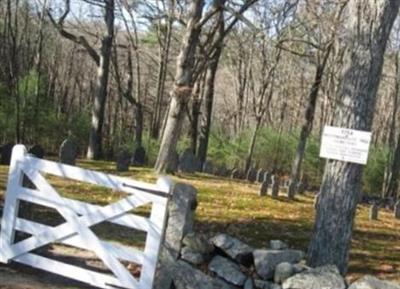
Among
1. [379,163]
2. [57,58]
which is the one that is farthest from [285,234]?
[57,58]

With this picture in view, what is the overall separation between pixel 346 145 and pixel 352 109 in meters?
0.43

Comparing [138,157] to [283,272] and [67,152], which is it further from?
[283,272]

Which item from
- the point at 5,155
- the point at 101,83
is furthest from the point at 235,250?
the point at 101,83

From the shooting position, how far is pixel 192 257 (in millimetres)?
6527

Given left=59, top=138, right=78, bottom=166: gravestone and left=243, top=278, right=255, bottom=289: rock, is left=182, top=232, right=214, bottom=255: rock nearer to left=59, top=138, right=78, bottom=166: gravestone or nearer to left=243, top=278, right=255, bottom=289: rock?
left=243, top=278, right=255, bottom=289: rock

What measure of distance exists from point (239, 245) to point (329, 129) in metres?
1.71

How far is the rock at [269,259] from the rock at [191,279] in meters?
0.38

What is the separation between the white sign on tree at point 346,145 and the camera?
6922 millimetres

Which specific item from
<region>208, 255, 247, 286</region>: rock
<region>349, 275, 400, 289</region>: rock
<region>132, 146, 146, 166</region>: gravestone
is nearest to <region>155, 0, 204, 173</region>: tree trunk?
<region>132, 146, 146, 166</region>: gravestone

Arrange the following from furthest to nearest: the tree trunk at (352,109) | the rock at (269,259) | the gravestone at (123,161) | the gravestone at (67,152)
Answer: the gravestone at (123,161), the gravestone at (67,152), the tree trunk at (352,109), the rock at (269,259)

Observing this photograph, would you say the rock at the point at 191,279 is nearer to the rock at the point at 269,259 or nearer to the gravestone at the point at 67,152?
the rock at the point at 269,259

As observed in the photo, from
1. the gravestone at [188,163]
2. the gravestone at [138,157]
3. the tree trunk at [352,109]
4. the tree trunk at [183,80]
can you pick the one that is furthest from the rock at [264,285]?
the gravestone at [138,157]

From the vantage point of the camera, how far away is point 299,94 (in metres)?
45.5

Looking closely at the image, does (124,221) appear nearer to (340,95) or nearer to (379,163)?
(340,95)
